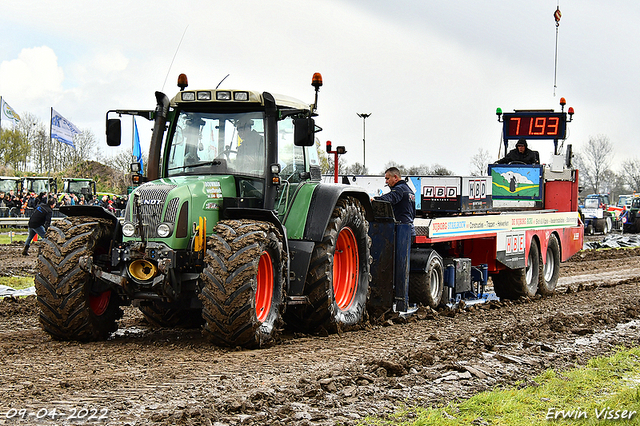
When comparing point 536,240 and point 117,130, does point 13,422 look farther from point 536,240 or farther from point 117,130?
point 536,240

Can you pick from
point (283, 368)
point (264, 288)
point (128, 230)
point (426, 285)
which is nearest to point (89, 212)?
point (128, 230)

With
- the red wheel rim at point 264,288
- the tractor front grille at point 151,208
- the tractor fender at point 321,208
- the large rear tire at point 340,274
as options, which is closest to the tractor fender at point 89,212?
the tractor front grille at point 151,208

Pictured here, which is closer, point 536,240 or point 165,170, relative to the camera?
point 165,170

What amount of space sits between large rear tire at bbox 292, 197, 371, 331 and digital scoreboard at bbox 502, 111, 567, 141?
7.72m

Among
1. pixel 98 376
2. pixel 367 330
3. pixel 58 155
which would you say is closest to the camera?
pixel 98 376

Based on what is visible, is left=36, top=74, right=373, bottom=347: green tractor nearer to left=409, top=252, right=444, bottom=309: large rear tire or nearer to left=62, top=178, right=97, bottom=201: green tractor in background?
left=409, top=252, right=444, bottom=309: large rear tire

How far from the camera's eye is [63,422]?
4477 millimetres

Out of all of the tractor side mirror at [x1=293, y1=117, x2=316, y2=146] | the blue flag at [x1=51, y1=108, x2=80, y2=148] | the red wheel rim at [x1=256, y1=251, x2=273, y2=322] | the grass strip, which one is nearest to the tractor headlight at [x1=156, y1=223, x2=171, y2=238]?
the red wheel rim at [x1=256, y1=251, x2=273, y2=322]

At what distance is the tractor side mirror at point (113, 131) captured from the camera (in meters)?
7.74

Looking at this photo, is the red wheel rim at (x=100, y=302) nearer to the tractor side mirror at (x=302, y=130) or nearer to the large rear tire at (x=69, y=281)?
the large rear tire at (x=69, y=281)

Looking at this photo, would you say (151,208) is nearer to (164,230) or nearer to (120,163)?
(164,230)

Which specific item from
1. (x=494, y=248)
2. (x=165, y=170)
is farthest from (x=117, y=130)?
(x=494, y=248)

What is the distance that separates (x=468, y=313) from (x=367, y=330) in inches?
96.1

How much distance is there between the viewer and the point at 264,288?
288 inches
